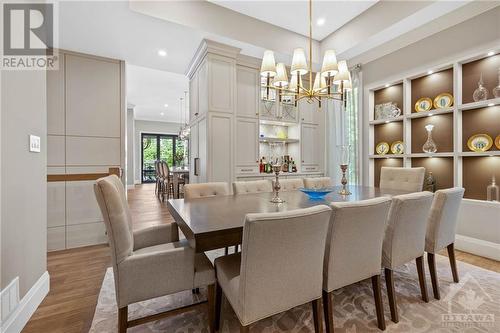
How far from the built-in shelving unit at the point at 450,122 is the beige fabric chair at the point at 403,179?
64 cm

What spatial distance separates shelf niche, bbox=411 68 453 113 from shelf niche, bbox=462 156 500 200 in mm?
946

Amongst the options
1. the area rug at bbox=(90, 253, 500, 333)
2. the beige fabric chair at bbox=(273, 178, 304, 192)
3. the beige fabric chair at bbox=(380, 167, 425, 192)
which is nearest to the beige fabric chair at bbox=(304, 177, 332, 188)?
the beige fabric chair at bbox=(273, 178, 304, 192)

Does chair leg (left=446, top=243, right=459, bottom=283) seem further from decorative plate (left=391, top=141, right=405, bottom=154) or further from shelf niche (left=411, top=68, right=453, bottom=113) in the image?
shelf niche (left=411, top=68, right=453, bottom=113)

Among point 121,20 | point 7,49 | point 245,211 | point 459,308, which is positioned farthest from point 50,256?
point 459,308

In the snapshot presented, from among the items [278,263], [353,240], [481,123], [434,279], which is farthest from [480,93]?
[278,263]

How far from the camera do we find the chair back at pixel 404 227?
1502 mm

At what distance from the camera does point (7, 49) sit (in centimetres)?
147

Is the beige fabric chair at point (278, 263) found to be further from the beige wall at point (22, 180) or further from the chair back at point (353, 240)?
the beige wall at point (22, 180)

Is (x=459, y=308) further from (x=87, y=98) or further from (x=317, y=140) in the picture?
(x=87, y=98)

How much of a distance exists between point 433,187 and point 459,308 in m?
1.94

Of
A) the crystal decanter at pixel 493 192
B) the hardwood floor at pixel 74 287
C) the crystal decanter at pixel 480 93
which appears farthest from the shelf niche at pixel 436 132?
the hardwood floor at pixel 74 287

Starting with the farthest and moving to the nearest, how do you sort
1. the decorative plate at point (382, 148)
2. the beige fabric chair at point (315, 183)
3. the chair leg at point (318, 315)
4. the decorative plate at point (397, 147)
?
the decorative plate at point (382, 148) < the decorative plate at point (397, 147) < the beige fabric chair at point (315, 183) < the chair leg at point (318, 315)

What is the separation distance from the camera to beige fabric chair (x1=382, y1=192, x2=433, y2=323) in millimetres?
1506

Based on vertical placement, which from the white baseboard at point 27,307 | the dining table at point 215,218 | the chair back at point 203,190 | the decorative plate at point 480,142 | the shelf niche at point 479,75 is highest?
the shelf niche at point 479,75
